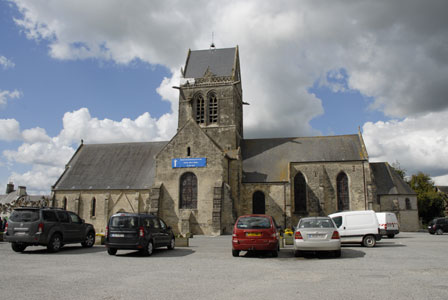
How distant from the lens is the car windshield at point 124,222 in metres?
12.9

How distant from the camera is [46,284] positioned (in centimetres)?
749

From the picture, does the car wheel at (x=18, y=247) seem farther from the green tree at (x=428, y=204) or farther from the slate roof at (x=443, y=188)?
the slate roof at (x=443, y=188)

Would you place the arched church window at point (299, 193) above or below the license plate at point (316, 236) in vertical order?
above

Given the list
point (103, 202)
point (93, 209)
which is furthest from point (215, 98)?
point (93, 209)

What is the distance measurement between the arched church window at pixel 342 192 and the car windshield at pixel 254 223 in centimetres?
2030

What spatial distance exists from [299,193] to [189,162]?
10.6 m

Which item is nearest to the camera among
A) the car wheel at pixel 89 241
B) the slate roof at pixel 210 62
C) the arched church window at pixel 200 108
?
the car wheel at pixel 89 241

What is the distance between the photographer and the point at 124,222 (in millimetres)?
12992

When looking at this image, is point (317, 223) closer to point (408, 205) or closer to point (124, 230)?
point (124, 230)

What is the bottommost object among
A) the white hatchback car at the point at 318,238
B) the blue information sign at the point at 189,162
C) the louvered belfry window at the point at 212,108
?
the white hatchback car at the point at 318,238

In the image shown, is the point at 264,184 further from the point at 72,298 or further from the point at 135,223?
the point at 72,298

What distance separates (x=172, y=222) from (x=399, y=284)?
22479 millimetres

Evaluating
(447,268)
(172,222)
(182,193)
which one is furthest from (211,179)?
(447,268)

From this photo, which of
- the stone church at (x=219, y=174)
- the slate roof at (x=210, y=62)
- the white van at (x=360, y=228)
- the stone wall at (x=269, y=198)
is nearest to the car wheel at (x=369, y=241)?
the white van at (x=360, y=228)
